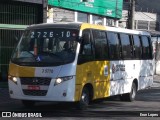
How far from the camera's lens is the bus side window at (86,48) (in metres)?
13.3

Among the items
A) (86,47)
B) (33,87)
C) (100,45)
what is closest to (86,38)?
(86,47)

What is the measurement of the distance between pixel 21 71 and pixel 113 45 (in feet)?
12.5

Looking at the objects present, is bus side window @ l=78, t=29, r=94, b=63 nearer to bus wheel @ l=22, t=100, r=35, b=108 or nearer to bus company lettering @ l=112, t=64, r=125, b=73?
bus company lettering @ l=112, t=64, r=125, b=73

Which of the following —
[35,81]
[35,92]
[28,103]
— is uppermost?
[35,81]

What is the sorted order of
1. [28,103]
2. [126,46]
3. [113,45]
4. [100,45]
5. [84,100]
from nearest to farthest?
1. [84,100]
2. [28,103]
3. [100,45]
4. [113,45]
5. [126,46]

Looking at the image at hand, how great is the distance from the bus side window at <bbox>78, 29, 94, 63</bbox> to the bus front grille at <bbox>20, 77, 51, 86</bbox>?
111cm

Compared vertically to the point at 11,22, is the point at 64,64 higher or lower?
lower

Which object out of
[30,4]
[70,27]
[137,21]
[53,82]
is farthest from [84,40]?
[137,21]

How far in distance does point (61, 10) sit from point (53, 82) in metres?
10.8

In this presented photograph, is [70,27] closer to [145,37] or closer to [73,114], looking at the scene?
[73,114]

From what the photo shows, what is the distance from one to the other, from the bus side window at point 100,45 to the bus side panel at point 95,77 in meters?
0.22

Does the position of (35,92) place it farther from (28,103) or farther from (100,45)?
(100,45)

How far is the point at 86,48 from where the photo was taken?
1367cm

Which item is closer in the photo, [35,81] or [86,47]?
[35,81]
